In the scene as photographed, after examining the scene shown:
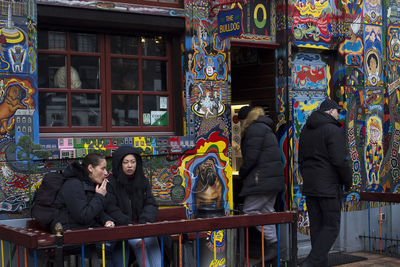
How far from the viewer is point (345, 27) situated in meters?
8.99

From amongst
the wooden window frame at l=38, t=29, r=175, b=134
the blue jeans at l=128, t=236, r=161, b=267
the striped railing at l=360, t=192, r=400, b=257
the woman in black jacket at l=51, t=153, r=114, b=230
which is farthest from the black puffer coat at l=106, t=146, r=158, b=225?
the striped railing at l=360, t=192, r=400, b=257

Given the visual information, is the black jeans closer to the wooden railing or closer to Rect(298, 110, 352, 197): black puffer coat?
Rect(298, 110, 352, 197): black puffer coat

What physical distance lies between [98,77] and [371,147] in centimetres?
460

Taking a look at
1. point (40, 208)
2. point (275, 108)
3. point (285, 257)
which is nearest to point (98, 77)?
point (40, 208)

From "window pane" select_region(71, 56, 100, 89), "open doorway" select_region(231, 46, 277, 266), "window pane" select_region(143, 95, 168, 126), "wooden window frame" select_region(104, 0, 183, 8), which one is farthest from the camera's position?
"open doorway" select_region(231, 46, 277, 266)

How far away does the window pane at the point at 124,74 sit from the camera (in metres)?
7.20

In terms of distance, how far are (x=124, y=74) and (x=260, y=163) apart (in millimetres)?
2006

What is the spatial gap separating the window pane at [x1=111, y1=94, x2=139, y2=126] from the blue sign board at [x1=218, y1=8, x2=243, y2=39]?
1394 millimetres

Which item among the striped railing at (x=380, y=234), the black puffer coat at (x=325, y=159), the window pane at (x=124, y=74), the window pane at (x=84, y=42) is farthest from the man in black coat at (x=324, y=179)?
the window pane at (x=84, y=42)

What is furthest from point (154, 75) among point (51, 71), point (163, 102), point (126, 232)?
point (126, 232)

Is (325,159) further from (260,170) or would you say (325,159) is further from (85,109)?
(85,109)

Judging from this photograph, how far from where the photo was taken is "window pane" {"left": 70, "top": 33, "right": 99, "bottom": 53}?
6940mm

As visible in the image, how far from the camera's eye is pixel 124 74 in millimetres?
7277

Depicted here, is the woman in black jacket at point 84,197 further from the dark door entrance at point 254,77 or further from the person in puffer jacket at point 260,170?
the dark door entrance at point 254,77
